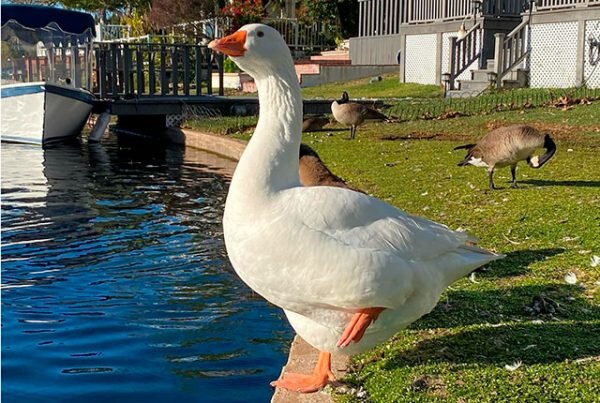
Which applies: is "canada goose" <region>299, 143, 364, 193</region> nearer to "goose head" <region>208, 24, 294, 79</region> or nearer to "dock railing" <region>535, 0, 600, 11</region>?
"goose head" <region>208, 24, 294, 79</region>

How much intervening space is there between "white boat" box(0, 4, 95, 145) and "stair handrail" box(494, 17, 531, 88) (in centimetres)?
1269

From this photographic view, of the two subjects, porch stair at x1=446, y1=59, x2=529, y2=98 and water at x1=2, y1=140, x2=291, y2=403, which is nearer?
water at x1=2, y1=140, x2=291, y2=403

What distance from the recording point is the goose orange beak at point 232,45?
3.90 m

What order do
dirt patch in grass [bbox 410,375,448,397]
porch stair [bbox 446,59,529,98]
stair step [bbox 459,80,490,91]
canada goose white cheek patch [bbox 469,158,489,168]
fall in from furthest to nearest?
stair step [bbox 459,80,490,91] → porch stair [bbox 446,59,529,98] → canada goose white cheek patch [bbox 469,158,489,168] → dirt patch in grass [bbox 410,375,448,397]

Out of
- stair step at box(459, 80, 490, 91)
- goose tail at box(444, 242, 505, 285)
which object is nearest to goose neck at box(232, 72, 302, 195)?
goose tail at box(444, 242, 505, 285)

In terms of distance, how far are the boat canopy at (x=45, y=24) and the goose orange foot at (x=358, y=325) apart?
20.6 m

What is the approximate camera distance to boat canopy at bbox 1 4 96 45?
71.7 feet

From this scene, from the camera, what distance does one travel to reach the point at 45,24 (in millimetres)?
22438

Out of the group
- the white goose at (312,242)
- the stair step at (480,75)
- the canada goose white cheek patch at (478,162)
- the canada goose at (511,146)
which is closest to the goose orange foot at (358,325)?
the white goose at (312,242)

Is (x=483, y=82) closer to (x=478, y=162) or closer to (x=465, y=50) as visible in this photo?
(x=465, y=50)

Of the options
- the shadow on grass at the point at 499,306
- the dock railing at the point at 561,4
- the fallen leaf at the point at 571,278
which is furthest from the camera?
the dock railing at the point at 561,4

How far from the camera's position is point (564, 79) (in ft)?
74.2

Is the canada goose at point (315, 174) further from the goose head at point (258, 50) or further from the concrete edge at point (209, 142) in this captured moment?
the concrete edge at point (209, 142)

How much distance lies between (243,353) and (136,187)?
864 centimetres
